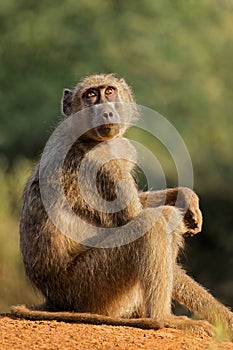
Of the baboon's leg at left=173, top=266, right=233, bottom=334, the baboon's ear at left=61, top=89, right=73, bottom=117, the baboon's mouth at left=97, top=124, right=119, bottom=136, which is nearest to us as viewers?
the baboon's mouth at left=97, top=124, right=119, bottom=136

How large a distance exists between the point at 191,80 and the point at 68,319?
10.2 metres

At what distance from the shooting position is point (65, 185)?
24.5ft

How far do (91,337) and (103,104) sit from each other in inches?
86.1

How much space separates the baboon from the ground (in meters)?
0.15

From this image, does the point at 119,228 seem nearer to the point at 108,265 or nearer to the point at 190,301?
the point at 108,265

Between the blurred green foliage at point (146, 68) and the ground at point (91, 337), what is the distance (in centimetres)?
718

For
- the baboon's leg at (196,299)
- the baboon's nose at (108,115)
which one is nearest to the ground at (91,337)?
the baboon's leg at (196,299)

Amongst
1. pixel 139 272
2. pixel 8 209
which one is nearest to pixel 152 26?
pixel 8 209

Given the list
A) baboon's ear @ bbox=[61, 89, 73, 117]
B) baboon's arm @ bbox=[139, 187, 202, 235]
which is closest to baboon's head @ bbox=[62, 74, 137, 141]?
baboon's ear @ bbox=[61, 89, 73, 117]

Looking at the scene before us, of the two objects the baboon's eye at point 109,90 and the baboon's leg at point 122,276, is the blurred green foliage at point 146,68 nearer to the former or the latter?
the baboon's eye at point 109,90

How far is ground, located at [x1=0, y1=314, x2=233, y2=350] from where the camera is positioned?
6188mm

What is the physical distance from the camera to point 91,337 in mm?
6414

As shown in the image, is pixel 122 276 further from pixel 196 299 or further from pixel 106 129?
pixel 106 129

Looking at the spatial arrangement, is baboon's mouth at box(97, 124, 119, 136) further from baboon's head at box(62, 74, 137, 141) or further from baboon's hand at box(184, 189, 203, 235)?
baboon's hand at box(184, 189, 203, 235)
